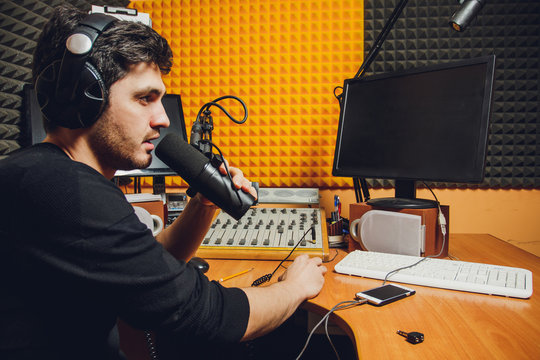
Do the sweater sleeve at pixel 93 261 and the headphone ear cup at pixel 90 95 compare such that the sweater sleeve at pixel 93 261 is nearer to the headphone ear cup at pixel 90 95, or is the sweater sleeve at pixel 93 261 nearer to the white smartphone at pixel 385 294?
the headphone ear cup at pixel 90 95

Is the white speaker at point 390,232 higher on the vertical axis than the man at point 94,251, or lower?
lower

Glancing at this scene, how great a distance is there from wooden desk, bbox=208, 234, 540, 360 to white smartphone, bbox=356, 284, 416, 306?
0.01 m

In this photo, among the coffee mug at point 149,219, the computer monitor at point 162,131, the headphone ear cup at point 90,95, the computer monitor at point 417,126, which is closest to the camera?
the headphone ear cup at point 90,95

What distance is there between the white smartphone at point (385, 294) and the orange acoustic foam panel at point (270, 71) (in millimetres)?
861

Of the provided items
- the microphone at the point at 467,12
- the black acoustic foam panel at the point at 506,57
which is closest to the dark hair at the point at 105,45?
the microphone at the point at 467,12

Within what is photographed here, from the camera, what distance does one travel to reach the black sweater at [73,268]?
1.62ft

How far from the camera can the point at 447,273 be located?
0.83 metres

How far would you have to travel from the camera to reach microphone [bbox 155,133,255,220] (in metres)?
0.75

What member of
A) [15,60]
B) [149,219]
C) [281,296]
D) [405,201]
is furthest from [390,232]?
[15,60]

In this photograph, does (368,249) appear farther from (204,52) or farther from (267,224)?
(204,52)

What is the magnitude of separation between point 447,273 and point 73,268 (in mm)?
810

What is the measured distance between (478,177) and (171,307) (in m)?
0.88

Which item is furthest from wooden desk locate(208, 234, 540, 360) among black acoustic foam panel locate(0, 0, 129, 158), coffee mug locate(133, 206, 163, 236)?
black acoustic foam panel locate(0, 0, 129, 158)

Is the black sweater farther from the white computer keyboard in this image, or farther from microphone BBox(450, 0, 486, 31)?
microphone BBox(450, 0, 486, 31)
